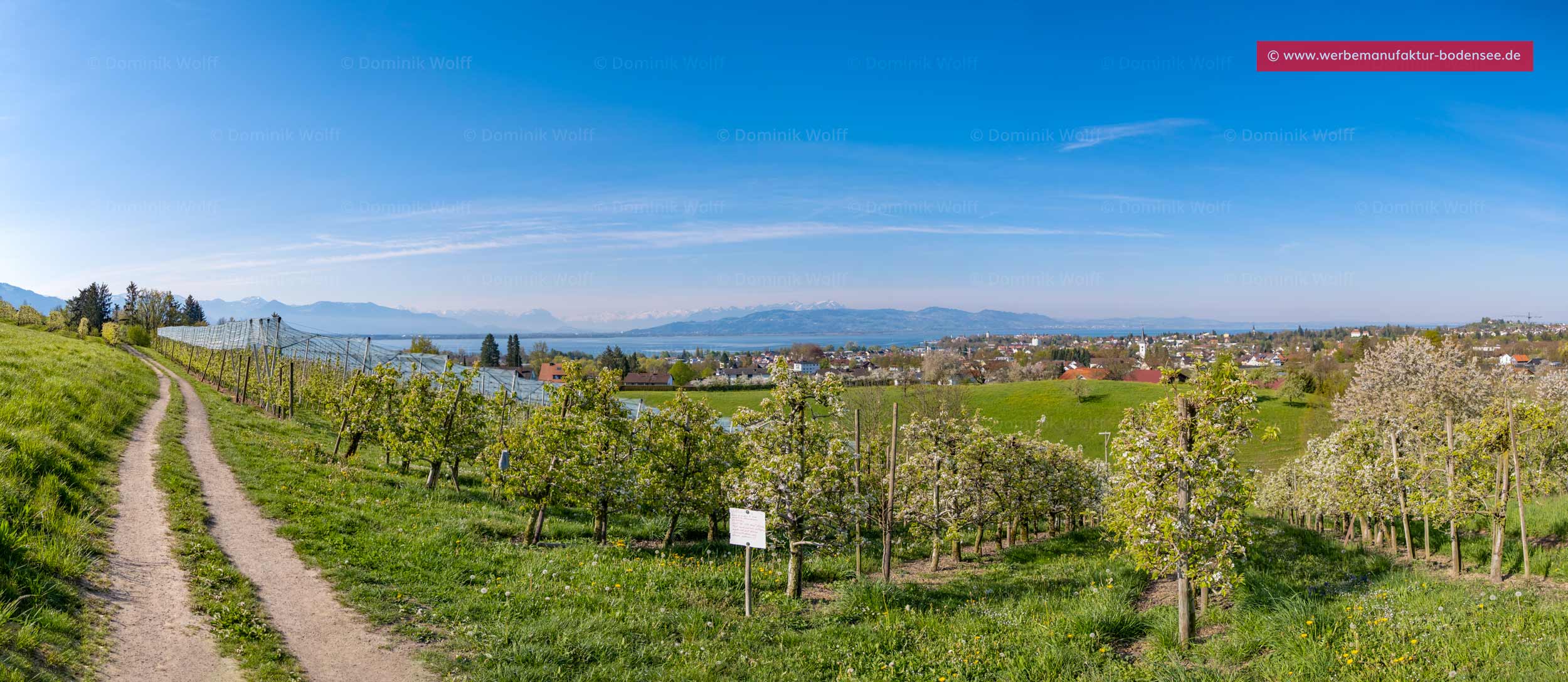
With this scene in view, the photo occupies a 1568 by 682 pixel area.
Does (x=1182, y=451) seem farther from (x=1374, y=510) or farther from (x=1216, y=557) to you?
(x=1374, y=510)

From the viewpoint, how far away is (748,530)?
39.3 feet

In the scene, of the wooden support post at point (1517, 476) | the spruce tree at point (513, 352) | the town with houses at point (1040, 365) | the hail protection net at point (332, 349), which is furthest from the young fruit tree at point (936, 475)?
the spruce tree at point (513, 352)

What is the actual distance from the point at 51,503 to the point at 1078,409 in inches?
3820

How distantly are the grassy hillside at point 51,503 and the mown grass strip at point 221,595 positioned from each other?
109 cm

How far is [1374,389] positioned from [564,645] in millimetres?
43481

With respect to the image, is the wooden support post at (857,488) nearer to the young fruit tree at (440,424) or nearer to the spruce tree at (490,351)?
the young fruit tree at (440,424)

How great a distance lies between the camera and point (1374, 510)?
65.7 ft

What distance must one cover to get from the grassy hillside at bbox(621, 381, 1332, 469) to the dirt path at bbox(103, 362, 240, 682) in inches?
2115

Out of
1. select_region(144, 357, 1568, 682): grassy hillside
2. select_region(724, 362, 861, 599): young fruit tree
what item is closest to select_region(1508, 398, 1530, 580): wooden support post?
select_region(144, 357, 1568, 682): grassy hillside

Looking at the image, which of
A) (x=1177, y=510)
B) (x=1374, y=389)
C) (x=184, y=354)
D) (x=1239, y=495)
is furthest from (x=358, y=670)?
(x=184, y=354)

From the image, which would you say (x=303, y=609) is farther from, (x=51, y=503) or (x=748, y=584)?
(x=748, y=584)

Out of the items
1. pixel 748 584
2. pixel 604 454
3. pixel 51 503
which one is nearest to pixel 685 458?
pixel 604 454

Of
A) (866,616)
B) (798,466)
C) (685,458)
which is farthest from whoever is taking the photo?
→ (685,458)

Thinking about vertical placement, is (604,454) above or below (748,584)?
above
